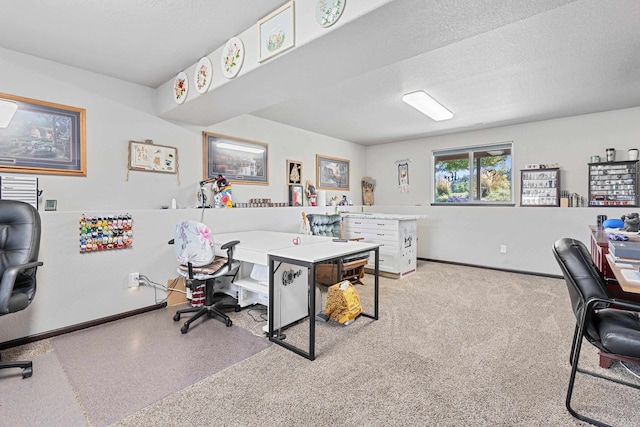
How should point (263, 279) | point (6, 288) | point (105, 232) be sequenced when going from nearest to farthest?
point (6, 288) < point (105, 232) < point (263, 279)

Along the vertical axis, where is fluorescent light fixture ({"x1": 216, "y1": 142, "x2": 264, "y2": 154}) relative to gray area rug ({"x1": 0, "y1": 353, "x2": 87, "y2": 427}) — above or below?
above

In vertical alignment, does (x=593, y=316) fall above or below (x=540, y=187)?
below

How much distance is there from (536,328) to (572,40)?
7.93 feet

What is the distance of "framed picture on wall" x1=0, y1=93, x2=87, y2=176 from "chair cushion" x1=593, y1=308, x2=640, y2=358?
4175 mm

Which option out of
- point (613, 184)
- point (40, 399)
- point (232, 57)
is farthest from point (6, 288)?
point (613, 184)

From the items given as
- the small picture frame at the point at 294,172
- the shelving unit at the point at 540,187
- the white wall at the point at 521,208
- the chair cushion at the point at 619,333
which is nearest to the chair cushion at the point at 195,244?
the small picture frame at the point at 294,172

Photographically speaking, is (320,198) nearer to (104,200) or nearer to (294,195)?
(294,195)

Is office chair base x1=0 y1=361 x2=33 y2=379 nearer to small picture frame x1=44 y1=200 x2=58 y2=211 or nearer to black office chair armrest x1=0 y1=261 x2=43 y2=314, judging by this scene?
black office chair armrest x1=0 y1=261 x2=43 y2=314

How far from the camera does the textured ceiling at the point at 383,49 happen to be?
1.83 m

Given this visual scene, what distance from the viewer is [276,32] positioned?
2131 millimetres

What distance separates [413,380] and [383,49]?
2.17 m

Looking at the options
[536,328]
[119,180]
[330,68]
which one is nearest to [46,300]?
[119,180]

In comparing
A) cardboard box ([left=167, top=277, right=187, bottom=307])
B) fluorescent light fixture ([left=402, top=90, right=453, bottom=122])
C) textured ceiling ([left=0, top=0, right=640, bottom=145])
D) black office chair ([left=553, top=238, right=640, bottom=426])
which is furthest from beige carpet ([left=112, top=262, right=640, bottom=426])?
fluorescent light fixture ([left=402, top=90, right=453, bottom=122])

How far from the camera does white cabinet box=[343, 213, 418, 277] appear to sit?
15.0 feet
